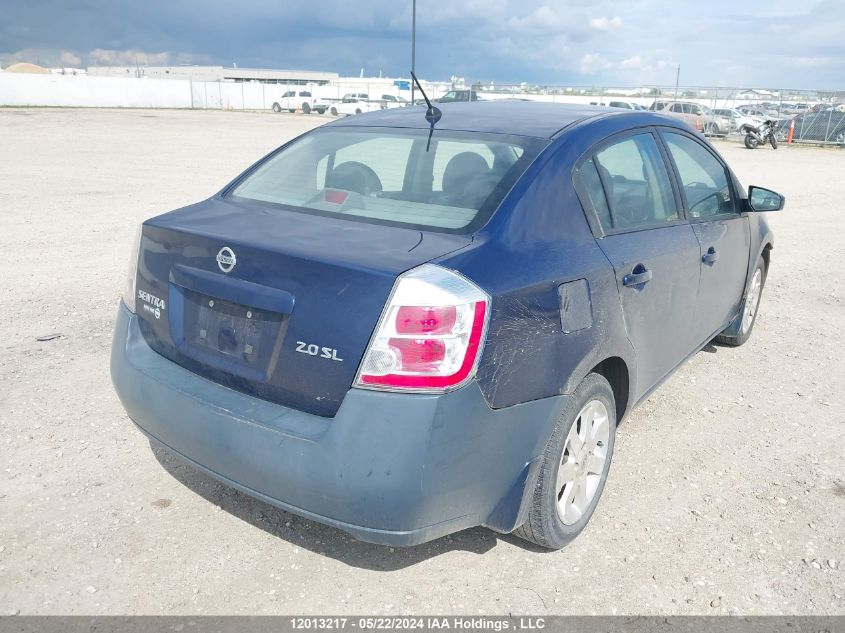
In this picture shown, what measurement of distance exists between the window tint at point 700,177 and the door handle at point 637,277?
866 mm

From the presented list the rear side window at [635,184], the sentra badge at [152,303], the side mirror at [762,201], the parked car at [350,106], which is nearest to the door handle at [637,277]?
the rear side window at [635,184]

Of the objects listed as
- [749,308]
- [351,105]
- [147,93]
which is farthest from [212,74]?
[749,308]

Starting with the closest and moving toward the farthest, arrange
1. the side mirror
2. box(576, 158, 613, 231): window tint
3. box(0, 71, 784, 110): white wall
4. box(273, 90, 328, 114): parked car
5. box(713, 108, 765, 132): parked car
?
box(576, 158, 613, 231): window tint, the side mirror, box(713, 108, 765, 132): parked car, box(0, 71, 784, 110): white wall, box(273, 90, 328, 114): parked car

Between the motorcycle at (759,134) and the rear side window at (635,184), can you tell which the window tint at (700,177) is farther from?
the motorcycle at (759,134)

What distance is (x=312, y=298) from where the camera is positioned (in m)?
2.45

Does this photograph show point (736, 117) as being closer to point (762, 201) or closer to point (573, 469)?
point (762, 201)

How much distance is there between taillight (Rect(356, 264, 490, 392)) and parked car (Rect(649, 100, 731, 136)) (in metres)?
32.3

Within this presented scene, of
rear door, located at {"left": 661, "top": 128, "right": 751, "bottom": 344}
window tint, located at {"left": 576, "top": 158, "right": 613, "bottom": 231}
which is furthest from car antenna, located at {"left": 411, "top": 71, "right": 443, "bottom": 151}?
rear door, located at {"left": 661, "top": 128, "right": 751, "bottom": 344}

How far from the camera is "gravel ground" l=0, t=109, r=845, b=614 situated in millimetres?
2740

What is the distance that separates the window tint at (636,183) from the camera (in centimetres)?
330

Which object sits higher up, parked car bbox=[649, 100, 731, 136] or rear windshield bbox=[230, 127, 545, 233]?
parked car bbox=[649, 100, 731, 136]

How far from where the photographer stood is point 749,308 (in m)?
5.39

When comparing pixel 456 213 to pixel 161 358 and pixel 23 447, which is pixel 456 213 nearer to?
pixel 161 358

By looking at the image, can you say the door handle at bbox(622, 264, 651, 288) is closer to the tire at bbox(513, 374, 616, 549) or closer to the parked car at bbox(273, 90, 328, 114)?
the tire at bbox(513, 374, 616, 549)
